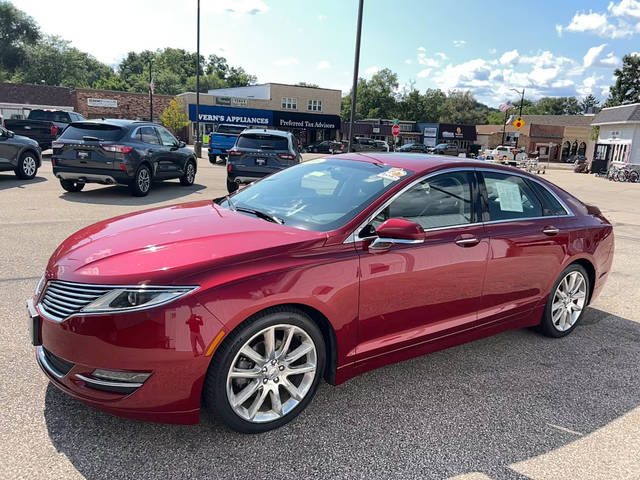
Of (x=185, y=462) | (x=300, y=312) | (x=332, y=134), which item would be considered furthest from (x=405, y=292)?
(x=332, y=134)

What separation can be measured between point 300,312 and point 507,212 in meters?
2.11

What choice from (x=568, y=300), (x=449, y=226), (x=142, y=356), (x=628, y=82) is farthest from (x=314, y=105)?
(x=142, y=356)

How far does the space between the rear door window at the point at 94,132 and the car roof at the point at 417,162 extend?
27.1 ft

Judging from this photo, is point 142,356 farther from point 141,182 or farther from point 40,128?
point 40,128

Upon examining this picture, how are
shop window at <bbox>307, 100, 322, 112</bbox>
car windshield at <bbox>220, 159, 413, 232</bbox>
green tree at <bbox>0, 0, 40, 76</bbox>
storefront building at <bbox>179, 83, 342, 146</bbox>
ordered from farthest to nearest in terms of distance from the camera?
green tree at <bbox>0, 0, 40, 76</bbox>
shop window at <bbox>307, 100, 322, 112</bbox>
storefront building at <bbox>179, 83, 342, 146</bbox>
car windshield at <bbox>220, 159, 413, 232</bbox>

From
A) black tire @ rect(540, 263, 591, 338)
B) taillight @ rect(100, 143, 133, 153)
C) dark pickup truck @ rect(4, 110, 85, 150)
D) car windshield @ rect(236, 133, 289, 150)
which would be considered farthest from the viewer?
dark pickup truck @ rect(4, 110, 85, 150)

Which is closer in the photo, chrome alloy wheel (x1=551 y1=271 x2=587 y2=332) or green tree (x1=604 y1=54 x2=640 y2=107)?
chrome alloy wheel (x1=551 y1=271 x2=587 y2=332)

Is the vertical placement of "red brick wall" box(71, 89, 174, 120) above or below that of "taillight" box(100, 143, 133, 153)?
above

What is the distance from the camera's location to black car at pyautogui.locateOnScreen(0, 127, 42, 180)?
478 inches

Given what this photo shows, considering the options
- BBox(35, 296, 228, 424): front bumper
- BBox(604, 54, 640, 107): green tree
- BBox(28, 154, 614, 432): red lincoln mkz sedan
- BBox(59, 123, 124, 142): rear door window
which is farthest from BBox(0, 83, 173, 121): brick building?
BBox(604, 54, 640, 107): green tree

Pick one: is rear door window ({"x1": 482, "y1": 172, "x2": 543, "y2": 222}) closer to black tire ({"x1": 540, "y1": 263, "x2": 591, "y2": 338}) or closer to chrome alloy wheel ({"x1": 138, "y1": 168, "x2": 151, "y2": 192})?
black tire ({"x1": 540, "y1": 263, "x2": 591, "y2": 338})

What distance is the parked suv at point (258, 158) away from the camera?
12.2m

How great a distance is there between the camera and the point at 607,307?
5.48 m

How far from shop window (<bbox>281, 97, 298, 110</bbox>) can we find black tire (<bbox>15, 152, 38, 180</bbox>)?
47219mm
